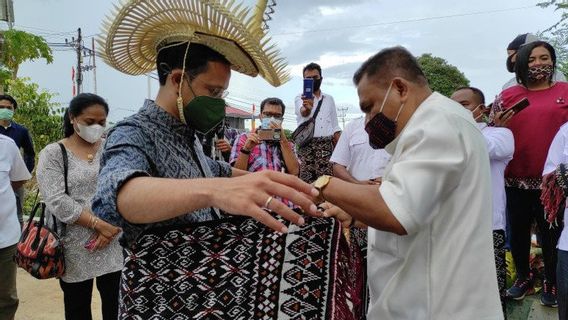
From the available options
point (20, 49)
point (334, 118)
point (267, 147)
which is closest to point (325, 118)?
point (334, 118)

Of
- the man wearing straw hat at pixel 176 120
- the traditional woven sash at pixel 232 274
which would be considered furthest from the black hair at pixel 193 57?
the traditional woven sash at pixel 232 274

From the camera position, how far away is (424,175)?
59.0 inches

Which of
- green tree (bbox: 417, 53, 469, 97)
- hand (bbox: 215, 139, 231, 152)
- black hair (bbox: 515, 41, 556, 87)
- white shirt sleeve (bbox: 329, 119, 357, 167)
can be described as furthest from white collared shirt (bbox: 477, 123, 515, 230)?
green tree (bbox: 417, 53, 469, 97)

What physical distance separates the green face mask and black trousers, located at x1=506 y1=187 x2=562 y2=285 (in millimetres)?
3213

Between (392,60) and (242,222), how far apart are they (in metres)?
0.93

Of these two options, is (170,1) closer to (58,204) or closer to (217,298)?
(217,298)

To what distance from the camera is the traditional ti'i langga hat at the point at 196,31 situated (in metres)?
1.54

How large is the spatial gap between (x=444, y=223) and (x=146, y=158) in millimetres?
1057

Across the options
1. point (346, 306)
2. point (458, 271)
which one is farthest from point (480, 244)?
point (346, 306)

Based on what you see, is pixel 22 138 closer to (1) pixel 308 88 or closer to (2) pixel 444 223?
(1) pixel 308 88

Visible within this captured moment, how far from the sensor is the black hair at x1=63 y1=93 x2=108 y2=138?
3373mm

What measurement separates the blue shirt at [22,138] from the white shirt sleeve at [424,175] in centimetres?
625

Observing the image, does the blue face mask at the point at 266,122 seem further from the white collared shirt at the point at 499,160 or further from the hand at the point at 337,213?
the hand at the point at 337,213

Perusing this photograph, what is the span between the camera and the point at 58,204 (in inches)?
126
